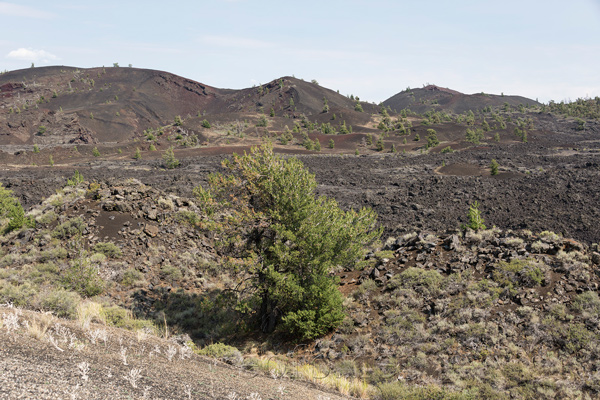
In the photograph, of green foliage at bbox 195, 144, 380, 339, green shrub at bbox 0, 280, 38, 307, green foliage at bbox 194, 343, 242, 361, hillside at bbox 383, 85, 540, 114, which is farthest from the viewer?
hillside at bbox 383, 85, 540, 114

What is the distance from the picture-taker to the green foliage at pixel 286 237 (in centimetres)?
1152

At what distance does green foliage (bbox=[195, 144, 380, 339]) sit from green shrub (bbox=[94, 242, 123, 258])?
6.55 m

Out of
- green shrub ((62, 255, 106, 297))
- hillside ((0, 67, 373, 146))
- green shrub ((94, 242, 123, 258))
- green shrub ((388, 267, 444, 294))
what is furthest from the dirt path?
hillside ((0, 67, 373, 146))

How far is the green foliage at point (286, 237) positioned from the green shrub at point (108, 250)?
655 centimetres

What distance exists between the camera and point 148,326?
10.9 meters

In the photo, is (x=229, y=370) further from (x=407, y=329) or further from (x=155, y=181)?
(x=155, y=181)

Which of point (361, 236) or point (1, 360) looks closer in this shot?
point (1, 360)

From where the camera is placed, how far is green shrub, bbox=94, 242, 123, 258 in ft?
53.2

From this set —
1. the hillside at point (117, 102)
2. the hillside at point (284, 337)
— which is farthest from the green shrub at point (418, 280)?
the hillside at point (117, 102)

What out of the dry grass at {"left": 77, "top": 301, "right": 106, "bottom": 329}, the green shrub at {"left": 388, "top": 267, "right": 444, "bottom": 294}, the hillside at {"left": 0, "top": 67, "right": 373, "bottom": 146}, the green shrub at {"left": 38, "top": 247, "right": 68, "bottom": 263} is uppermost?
the hillside at {"left": 0, "top": 67, "right": 373, "bottom": 146}

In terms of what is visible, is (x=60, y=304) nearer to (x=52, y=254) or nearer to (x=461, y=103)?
(x=52, y=254)

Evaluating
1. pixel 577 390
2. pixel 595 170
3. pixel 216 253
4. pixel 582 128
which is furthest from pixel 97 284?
pixel 582 128

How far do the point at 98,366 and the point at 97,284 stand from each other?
919 centimetres

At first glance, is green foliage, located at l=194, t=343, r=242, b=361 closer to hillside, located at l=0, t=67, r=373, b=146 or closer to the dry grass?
the dry grass
